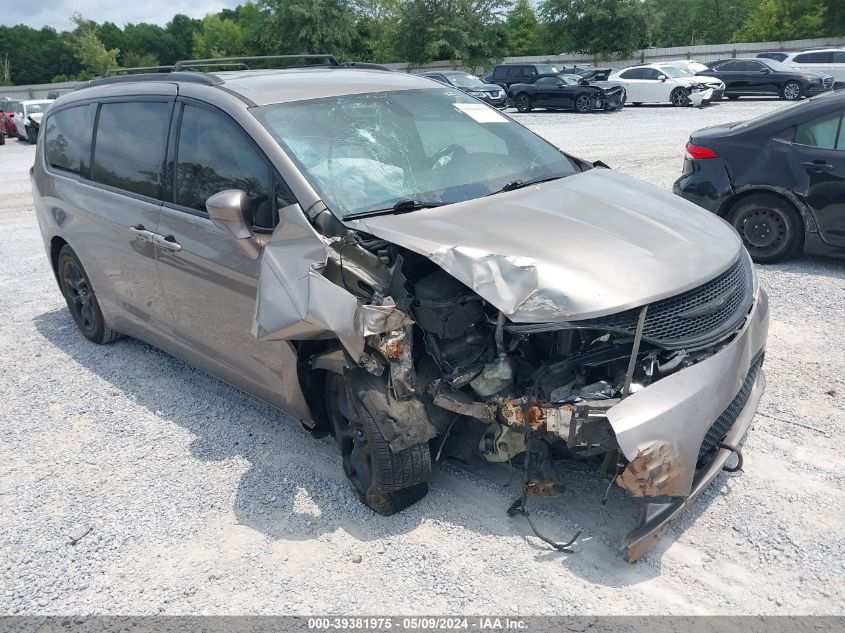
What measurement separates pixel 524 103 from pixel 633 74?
13.0 ft

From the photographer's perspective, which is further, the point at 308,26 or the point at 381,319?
the point at 308,26

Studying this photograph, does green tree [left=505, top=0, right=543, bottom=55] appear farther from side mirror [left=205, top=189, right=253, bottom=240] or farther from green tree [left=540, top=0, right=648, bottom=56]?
side mirror [left=205, top=189, right=253, bottom=240]

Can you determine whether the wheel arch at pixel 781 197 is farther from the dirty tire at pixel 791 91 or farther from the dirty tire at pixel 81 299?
the dirty tire at pixel 791 91

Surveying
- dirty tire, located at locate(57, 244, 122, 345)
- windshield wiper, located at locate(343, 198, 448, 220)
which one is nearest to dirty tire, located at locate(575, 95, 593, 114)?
dirty tire, located at locate(57, 244, 122, 345)

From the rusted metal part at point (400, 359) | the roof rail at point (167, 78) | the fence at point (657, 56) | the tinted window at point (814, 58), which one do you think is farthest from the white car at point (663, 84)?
the rusted metal part at point (400, 359)

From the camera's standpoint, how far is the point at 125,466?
403 cm

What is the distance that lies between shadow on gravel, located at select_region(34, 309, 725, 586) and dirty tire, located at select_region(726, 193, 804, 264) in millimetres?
3818

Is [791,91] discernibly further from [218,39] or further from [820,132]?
[218,39]

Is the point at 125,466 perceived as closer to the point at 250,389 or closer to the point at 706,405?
the point at 250,389

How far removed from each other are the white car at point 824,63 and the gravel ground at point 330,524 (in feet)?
83.0

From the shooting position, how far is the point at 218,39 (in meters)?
81.1

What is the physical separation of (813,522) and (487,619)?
5.02 feet

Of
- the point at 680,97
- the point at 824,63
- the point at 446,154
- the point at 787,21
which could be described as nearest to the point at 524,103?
the point at 680,97

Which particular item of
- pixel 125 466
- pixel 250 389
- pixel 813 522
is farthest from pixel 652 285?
pixel 125 466
